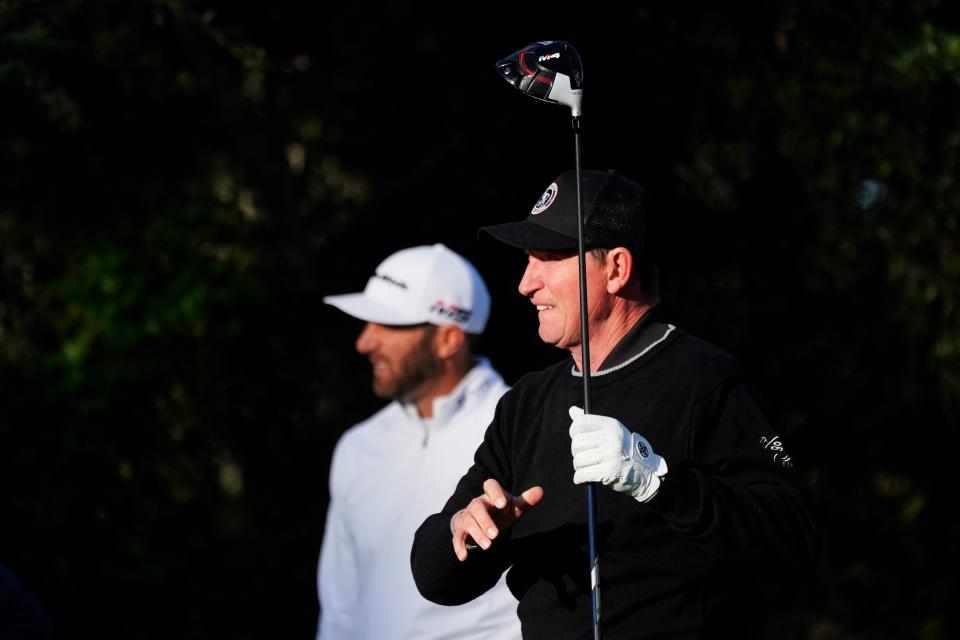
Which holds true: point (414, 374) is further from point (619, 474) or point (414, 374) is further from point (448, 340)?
point (619, 474)

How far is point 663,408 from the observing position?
9.96 ft

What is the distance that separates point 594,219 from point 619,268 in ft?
0.42

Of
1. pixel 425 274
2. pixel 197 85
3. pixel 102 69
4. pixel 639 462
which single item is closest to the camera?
pixel 639 462

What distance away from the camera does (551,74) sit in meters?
3.38

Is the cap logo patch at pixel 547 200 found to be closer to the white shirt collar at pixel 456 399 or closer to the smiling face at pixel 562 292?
the smiling face at pixel 562 292

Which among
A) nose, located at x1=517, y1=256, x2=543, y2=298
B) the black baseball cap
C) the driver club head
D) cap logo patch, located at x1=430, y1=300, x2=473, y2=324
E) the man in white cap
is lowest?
the man in white cap

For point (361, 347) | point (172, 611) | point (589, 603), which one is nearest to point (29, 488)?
point (172, 611)

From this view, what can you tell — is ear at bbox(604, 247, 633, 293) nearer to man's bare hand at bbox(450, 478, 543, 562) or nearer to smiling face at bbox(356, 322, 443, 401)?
man's bare hand at bbox(450, 478, 543, 562)

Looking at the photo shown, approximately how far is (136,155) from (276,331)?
162 cm

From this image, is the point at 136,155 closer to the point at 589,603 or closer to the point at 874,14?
the point at 874,14

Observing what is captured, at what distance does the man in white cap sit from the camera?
15.5ft

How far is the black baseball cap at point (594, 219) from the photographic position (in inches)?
128

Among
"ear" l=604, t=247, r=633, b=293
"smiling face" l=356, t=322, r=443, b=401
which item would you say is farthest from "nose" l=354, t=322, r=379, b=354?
"ear" l=604, t=247, r=633, b=293

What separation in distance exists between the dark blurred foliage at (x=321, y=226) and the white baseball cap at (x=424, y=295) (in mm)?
2201
